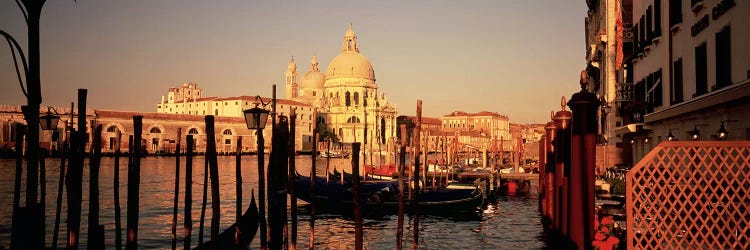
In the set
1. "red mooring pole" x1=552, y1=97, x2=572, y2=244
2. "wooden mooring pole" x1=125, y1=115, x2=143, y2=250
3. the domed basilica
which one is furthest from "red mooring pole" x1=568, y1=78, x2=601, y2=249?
the domed basilica

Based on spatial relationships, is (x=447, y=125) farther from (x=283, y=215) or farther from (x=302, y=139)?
(x=283, y=215)

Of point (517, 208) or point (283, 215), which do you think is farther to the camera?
point (517, 208)

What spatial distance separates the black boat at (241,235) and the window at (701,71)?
8.13 metres

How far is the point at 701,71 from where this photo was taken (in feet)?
38.9

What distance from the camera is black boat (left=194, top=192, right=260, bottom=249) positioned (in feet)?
37.7

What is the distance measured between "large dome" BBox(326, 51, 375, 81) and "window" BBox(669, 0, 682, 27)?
91080mm

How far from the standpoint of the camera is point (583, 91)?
6.43 metres

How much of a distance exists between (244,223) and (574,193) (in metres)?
8.06

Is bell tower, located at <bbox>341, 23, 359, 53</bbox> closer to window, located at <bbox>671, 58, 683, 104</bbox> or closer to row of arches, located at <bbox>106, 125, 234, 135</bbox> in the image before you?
row of arches, located at <bbox>106, 125, 234, 135</bbox>

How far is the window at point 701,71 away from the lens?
38.1 feet

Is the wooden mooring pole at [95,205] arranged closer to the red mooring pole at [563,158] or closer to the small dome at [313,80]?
the red mooring pole at [563,158]

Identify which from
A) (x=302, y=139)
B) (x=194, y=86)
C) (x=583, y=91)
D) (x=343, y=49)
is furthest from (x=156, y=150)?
(x=583, y=91)

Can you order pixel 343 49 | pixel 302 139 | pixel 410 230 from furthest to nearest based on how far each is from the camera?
1. pixel 343 49
2. pixel 302 139
3. pixel 410 230

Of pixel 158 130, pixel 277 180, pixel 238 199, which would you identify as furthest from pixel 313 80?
pixel 277 180
